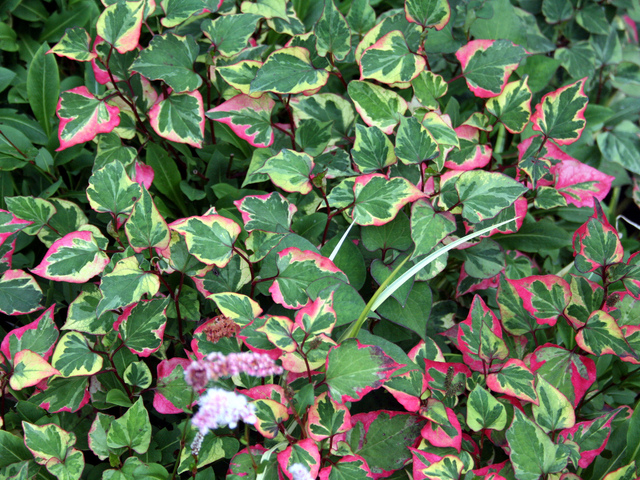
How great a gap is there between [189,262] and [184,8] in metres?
0.56

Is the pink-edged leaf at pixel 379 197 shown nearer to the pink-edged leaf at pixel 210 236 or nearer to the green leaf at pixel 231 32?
the pink-edged leaf at pixel 210 236

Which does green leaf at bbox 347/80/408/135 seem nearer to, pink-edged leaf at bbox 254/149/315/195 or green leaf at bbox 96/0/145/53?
pink-edged leaf at bbox 254/149/315/195

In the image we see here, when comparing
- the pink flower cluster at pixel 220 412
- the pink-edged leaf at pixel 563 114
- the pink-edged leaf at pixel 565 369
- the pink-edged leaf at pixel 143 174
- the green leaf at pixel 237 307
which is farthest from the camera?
the pink-edged leaf at pixel 143 174

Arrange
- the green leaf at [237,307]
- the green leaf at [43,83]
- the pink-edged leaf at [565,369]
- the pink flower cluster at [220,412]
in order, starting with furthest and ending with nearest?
the green leaf at [43,83], the pink-edged leaf at [565,369], the green leaf at [237,307], the pink flower cluster at [220,412]

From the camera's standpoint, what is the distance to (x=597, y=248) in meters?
1.09

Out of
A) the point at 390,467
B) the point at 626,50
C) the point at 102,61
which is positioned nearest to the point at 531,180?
the point at 390,467

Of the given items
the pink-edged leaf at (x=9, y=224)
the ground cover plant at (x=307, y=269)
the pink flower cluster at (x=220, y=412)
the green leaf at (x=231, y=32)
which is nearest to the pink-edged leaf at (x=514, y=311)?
the ground cover plant at (x=307, y=269)


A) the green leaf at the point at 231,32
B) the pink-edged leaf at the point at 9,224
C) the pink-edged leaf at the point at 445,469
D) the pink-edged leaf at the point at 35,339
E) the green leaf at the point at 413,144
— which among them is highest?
the green leaf at the point at 231,32

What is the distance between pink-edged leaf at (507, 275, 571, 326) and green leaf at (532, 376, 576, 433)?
5.9 inches

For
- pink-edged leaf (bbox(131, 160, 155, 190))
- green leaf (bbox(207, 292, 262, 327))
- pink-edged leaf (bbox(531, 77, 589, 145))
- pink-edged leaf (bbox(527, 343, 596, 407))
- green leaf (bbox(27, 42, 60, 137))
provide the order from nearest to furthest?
green leaf (bbox(207, 292, 262, 327)) → pink-edged leaf (bbox(527, 343, 596, 407)) → pink-edged leaf (bbox(531, 77, 589, 145)) → pink-edged leaf (bbox(131, 160, 155, 190)) → green leaf (bbox(27, 42, 60, 137))

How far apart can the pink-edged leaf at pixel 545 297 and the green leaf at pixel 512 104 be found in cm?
36

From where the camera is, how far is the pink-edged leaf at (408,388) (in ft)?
3.30

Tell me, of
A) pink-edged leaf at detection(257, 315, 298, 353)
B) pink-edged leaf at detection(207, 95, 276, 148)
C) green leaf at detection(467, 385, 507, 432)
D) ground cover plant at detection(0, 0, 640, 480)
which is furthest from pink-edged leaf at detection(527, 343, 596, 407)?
pink-edged leaf at detection(207, 95, 276, 148)

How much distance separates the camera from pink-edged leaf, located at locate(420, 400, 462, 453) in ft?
3.22
